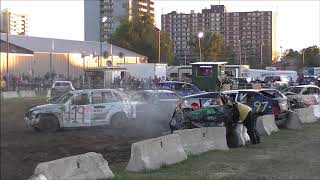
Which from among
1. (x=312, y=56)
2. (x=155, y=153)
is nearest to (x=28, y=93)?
(x=155, y=153)

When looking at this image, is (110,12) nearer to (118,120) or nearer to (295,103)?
(295,103)

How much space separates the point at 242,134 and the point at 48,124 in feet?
23.7

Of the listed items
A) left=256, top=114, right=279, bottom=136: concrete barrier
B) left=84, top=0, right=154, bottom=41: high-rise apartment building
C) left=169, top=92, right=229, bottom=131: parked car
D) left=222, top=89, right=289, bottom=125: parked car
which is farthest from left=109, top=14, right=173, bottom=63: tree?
left=169, top=92, right=229, bottom=131: parked car

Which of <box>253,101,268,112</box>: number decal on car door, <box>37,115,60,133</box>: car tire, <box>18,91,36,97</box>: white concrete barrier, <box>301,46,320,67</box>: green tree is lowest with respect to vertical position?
<box>37,115,60,133</box>: car tire

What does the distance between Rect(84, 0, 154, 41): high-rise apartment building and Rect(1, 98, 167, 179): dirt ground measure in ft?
275

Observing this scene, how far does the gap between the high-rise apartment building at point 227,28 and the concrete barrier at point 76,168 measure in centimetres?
10509

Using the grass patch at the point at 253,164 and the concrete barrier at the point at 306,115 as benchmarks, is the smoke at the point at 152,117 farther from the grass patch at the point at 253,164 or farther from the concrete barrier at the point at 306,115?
the grass patch at the point at 253,164

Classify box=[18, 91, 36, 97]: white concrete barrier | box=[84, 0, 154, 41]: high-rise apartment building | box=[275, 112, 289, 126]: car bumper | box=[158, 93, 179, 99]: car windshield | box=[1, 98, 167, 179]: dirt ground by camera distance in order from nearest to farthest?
box=[1, 98, 167, 179]: dirt ground, box=[275, 112, 289, 126]: car bumper, box=[158, 93, 179, 99]: car windshield, box=[18, 91, 36, 97]: white concrete barrier, box=[84, 0, 154, 41]: high-rise apartment building

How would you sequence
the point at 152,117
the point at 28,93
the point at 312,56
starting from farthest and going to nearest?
the point at 312,56 < the point at 28,93 < the point at 152,117

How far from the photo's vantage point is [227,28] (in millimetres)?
130625

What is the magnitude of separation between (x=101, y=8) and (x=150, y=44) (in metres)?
11.6

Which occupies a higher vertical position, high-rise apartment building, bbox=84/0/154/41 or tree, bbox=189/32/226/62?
high-rise apartment building, bbox=84/0/154/41

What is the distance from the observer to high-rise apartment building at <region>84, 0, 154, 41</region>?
348ft

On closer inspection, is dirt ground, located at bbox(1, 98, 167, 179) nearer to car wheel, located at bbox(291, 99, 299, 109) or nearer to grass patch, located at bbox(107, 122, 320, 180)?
grass patch, located at bbox(107, 122, 320, 180)
